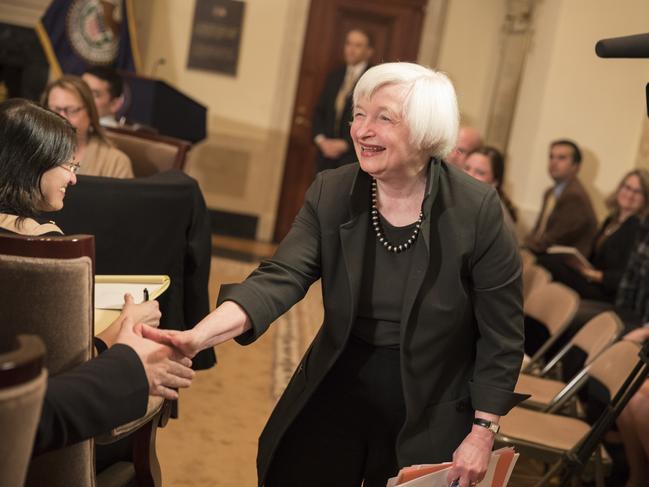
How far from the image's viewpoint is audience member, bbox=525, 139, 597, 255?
268 inches

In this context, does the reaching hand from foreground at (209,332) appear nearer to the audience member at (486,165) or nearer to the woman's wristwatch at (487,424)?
the woman's wristwatch at (487,424)

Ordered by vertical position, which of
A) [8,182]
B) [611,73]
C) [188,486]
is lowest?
[188,486]

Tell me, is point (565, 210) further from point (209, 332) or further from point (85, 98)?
point (209, 332)

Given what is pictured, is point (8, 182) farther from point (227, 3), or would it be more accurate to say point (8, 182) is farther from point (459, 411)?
point (227, 3)

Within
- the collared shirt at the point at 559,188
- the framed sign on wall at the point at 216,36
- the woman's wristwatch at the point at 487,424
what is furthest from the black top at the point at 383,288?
the framed sign on wall at the point at 216,36

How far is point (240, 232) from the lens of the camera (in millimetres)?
9383

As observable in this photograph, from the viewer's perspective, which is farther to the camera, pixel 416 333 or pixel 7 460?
pixel 416 333

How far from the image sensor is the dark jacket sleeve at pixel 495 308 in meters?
2.05

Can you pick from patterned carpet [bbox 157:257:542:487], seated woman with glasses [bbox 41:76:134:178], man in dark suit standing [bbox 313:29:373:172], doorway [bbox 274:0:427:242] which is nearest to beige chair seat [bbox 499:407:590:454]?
patterned carpet [bbox 157:257:542:487]

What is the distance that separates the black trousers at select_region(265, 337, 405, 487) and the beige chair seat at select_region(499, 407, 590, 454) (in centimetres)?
114

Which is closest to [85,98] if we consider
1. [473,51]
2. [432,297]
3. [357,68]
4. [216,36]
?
[432,297]

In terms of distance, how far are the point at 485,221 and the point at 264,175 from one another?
7.41 m

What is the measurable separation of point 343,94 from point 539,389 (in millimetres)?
4731

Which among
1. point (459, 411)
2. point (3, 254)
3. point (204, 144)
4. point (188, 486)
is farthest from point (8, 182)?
point (204, 144)
